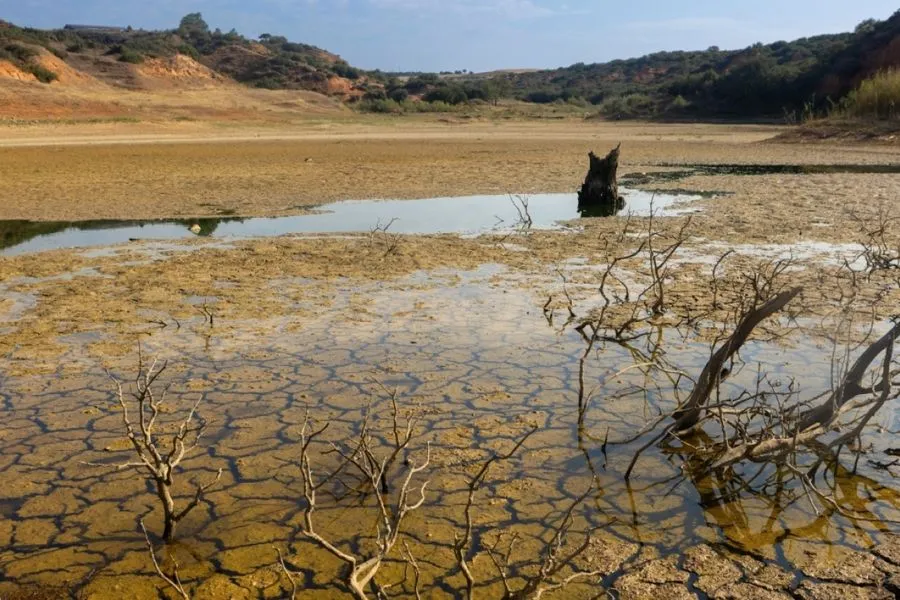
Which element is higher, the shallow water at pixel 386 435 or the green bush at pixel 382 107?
the green bush at pixel 382 107

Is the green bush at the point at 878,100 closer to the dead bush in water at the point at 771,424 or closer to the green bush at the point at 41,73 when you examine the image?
the dead bush in water at the point at 771,424

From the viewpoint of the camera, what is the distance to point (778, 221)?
12.6 meters

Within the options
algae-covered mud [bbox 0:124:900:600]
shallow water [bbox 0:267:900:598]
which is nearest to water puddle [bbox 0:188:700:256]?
algae-covered mud [bbox 0:124:900:600]

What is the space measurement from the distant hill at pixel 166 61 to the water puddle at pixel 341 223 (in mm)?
30514

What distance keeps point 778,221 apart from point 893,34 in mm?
35101

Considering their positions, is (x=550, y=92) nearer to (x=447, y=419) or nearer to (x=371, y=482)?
(x=447, y=419)

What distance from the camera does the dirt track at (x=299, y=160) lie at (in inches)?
621

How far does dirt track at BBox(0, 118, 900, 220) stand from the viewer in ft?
51.8

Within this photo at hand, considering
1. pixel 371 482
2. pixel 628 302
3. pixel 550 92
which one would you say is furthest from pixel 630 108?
pixel 371 482

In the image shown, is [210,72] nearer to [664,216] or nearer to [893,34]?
[893,34]

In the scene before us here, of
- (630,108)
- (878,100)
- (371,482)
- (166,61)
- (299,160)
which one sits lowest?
(371,482)

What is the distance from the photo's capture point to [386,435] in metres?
5.18

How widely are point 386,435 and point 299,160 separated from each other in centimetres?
1896

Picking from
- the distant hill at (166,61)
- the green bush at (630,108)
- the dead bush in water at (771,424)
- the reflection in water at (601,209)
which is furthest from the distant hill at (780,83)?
the dead bush in water at (771,424)
